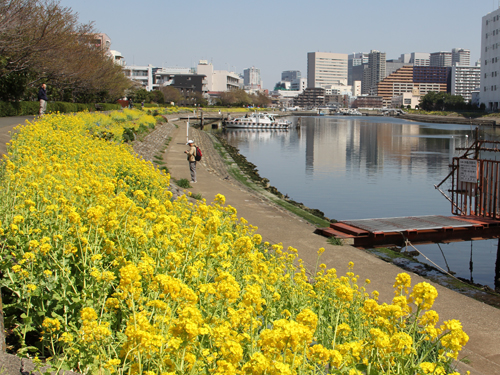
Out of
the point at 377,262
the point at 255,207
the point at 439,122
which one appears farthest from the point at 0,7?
the point at 439,122

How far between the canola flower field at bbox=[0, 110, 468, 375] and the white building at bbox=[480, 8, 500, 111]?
121 metres

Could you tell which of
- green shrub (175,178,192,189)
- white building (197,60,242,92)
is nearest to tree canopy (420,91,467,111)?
white building (197,60,242,92)

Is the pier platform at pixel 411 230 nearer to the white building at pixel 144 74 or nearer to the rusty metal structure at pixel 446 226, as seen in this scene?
the rusty metal structure at pixel 446 226

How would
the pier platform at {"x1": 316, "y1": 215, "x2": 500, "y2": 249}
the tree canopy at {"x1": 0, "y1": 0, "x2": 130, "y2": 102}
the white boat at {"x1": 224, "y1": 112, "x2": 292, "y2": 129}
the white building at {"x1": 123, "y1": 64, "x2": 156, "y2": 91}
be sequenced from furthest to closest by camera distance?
the white building at {"x1": 123, "y1": 64, "x2": 156, "y2": 91}, the white boat at {"x1": 224, "y1": 112, "x2": 292, "y2": 129}, the tree canopy at {"x1": 0, "y1": 0, "x2": 130, "y2": 102}, the pier platform at {"x1": 316, "y1": 215, "x2": 500, "y2": 249}

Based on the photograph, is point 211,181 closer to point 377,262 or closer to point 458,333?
point 377,262

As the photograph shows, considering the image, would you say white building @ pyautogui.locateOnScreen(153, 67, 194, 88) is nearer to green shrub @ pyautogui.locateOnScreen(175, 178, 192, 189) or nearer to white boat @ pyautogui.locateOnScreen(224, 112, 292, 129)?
white boat @ pyautogui.locateOnScreen(224, 112, 292, 129)

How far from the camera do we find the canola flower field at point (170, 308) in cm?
320

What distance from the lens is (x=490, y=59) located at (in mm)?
115375

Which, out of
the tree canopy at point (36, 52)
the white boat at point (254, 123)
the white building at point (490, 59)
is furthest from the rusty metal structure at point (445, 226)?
the white building at point (490, 59)

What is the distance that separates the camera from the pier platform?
12.4 m

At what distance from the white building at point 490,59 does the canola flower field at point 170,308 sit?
121 m

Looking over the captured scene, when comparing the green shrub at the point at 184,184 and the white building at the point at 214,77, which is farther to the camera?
the white building at the point at 214,77

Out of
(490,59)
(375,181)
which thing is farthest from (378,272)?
(490,59)

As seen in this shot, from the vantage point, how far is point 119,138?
23.5m
